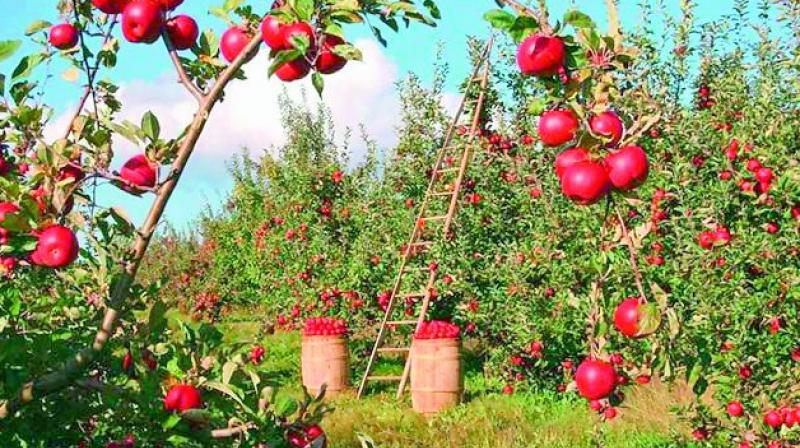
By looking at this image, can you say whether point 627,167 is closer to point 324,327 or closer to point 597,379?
point 597,379

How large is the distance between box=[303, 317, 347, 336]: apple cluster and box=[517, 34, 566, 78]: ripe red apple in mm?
7975

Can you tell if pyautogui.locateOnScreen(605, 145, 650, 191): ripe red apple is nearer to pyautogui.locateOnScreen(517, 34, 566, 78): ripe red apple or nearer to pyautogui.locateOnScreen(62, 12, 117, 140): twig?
pyautogui.locateOnScreen(517, 34, 566, 78): ripe red apple

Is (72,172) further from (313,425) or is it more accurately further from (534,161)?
(534,161)

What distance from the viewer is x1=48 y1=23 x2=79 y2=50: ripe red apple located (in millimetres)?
2232

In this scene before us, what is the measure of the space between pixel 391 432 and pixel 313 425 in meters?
5.25

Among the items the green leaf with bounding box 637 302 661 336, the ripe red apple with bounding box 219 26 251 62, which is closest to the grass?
the green leaf with bounding box 637 302 661 336

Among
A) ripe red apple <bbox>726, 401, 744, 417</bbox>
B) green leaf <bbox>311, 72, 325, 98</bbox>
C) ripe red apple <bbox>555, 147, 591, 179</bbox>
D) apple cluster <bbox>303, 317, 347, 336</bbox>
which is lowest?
ripe red apple <bbox>726, 401, 744, 417</bbox>

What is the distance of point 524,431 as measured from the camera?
692 centimetres

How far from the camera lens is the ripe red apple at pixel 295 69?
1.75 meters

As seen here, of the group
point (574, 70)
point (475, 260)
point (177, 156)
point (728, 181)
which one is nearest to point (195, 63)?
point (177, 156)

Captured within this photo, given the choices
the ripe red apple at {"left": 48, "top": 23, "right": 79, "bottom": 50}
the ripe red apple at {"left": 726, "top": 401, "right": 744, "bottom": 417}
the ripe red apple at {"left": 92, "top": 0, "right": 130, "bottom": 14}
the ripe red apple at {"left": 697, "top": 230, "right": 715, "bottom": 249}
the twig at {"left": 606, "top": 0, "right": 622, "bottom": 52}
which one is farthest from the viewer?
the ripe red apple at {"left": 697, "top": 230, "right": 715, "bottom": 249}

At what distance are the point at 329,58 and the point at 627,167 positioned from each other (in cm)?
53

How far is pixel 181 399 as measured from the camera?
6.69 feet

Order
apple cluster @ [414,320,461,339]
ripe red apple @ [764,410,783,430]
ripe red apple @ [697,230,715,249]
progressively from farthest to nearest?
apple cluster @ [414,320,461,339] → ripe red apple @ [697,230,715,249] → ripe red apple @ [764,410,783,430]
